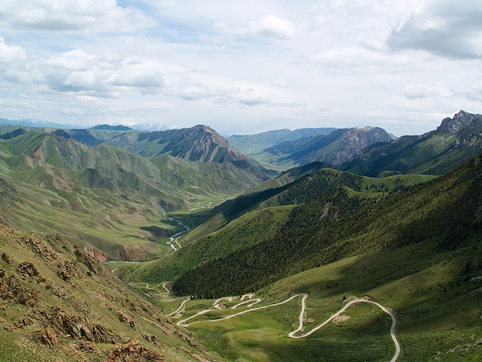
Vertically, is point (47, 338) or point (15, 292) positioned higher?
point (15, 292)

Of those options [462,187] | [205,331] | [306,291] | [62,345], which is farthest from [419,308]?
[462,187]

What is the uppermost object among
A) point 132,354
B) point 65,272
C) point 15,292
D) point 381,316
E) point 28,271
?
point 28,271

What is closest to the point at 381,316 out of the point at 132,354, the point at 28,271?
the point at 132,354

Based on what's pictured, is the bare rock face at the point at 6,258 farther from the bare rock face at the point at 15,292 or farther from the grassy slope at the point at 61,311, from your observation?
the bare rock face at the point at 15,292

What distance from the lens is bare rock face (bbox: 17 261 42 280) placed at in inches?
2462

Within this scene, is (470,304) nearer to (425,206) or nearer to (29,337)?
(29,337)

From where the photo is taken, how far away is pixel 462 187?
575ft

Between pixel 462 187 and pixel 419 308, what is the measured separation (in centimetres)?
10191

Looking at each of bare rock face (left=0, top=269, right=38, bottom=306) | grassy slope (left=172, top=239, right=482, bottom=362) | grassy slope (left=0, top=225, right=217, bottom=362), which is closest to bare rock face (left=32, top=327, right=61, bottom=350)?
grassy slope (left=0, top=225, right=217, bottom=362)

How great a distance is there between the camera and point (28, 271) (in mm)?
63844

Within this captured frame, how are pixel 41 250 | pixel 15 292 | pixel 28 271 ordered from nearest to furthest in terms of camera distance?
pixel 15 292
pixel 28 271
pixel 41 250

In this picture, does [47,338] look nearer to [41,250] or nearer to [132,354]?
[132,354]

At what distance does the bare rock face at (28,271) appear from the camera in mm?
62531

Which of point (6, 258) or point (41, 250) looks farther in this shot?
point (41, 250)
